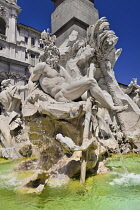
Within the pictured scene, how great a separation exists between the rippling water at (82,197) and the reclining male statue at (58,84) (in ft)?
4.98

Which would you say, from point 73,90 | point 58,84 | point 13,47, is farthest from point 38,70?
point 13,47

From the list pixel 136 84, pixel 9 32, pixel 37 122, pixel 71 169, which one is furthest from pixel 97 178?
pixel 9 32

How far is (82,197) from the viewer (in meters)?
1.97

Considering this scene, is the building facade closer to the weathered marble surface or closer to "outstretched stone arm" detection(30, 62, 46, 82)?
Result: the weathered marble surface

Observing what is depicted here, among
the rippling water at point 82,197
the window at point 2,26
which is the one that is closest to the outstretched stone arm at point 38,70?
the rippling water at point 82,197

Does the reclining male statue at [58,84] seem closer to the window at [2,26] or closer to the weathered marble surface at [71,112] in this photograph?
the weathered marble surface at [71,112]

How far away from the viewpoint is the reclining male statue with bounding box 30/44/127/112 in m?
3.42

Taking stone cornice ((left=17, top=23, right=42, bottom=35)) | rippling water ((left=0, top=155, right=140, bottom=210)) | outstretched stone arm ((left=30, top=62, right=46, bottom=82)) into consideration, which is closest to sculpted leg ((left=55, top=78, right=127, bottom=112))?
outstretched stone arm ((left=30, top=62, right=46, bottom=82))

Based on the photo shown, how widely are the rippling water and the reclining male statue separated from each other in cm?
152

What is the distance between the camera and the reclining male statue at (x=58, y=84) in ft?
11.2

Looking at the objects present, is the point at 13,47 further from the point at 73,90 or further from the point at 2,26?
the point at 73,90

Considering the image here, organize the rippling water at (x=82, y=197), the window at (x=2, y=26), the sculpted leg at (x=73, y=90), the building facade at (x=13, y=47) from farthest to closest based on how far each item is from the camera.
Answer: the window at (x=2, y=26) → the building facade at (x=13, y=47) → the sculpted leg at (x=73, y=90) → the rippling water at (x=82, y=197)

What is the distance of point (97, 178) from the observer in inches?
107

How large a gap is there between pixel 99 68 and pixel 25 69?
19.4 m
